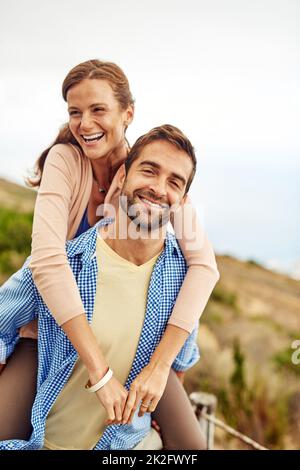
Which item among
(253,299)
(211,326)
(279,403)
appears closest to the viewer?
(279,403)

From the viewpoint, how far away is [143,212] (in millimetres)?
1511

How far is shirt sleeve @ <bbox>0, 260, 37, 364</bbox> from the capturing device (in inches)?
61.7

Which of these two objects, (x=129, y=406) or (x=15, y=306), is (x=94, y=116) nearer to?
(x=15, y=306)

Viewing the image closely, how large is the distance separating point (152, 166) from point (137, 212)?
12 centimetres

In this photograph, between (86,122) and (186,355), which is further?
(186,355)

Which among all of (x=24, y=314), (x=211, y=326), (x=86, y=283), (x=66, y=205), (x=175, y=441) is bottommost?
(x=211, y=326)

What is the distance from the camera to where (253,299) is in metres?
10.5

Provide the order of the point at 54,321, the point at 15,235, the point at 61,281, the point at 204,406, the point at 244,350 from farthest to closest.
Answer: the point at 244,350 < the point at 15,235 < the point at 204,406 < the point at 54,321 < the point at 61,281

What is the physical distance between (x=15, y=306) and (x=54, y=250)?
21 cm

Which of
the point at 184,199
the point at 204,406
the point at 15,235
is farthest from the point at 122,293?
the point at 15,235

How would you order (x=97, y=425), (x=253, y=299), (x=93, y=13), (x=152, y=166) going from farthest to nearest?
(x=253, y=299)
(x=93, y=13)
(x=97, y=425)
(x=152, y=166)

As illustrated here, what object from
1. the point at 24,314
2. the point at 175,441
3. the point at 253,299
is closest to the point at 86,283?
the point at 24,314

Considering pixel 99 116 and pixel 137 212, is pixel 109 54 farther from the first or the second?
pixel 137 212

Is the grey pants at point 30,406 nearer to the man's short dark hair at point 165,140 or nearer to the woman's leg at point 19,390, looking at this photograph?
the woman's leg at point 19,390
